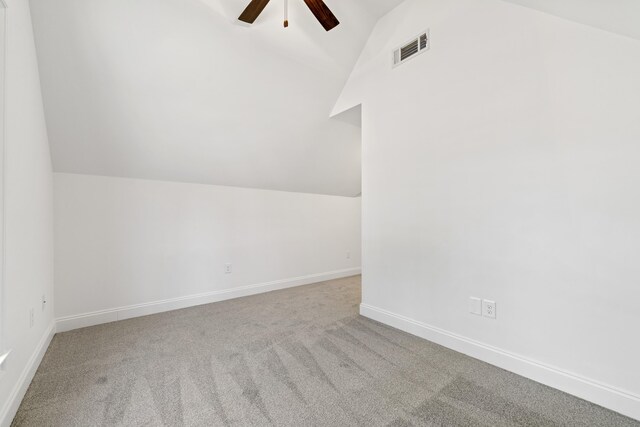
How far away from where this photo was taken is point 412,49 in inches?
101

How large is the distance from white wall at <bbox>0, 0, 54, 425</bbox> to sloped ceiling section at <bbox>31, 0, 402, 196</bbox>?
23cm

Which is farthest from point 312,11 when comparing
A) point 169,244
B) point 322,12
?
point 169,244

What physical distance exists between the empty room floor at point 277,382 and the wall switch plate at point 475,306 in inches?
13.2

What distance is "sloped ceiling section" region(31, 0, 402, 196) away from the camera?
6.69 ft

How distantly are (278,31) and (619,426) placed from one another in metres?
3.43

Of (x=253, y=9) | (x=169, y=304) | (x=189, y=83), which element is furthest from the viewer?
(x=169, y=304)

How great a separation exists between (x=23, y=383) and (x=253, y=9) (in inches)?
108

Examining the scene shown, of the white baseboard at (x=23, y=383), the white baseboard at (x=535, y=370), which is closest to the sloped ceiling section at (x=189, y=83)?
the white baseboard at (x=23, y=383)

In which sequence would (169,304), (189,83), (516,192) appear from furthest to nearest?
1. (169,304)
2. (189,83)
3. (516,192)

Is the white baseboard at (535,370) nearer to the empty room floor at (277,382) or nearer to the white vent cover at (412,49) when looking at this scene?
the empty room floor at (277,382)

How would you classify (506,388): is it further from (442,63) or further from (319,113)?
(319,113)

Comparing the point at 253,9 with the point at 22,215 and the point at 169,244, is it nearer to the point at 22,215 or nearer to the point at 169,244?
the point at 22,215

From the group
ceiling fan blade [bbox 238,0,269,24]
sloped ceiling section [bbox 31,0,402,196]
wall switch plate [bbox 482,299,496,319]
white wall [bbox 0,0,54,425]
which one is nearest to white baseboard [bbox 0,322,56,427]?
white wall [bbox 0,0,54,425]

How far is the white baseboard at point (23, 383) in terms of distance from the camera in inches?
53.2
